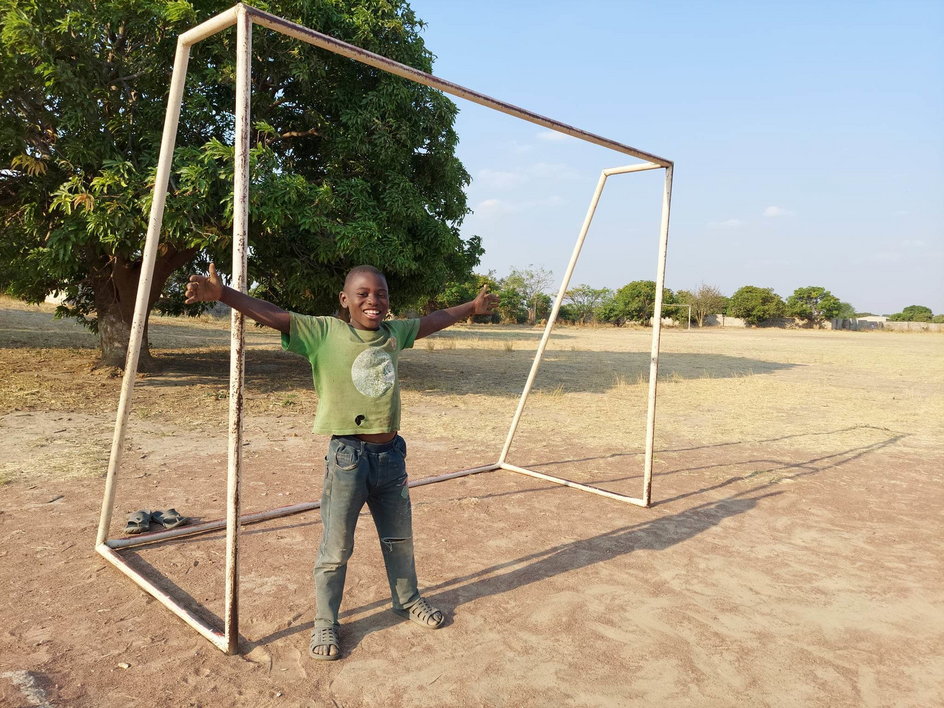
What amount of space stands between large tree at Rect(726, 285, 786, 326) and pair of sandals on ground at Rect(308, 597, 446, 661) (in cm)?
6476

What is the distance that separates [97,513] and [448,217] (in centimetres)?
890

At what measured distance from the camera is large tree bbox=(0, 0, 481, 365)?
8.27m

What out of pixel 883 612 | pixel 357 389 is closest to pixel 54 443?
pixel 357 389

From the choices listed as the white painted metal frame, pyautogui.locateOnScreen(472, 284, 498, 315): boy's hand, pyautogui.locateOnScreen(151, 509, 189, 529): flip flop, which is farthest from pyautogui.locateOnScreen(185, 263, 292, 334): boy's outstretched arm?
pyautogui.locateOnScreen(151, 509, 189, 529): flip flop

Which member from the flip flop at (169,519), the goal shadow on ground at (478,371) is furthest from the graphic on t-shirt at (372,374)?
the goal shadow on ground at (478,371)

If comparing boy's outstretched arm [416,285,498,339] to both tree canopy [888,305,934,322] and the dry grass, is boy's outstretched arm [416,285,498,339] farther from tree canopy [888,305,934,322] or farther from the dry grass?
tree canopy [888,305,934,322]

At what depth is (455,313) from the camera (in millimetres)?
3469

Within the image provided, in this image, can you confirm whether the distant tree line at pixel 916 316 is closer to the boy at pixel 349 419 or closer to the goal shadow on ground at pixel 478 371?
the goal shadow on ground at pixel 478 371

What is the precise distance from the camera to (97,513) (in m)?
4.56

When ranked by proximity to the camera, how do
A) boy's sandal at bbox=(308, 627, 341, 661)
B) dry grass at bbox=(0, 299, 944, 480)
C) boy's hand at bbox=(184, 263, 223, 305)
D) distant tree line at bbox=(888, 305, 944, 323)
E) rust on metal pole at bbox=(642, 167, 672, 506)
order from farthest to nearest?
distant tree line at bbox=(888, 305, 944, 323) → dry grass at bbox=(0, 299, 944, 480) → rust on metal pole at bbox=(642, 167, 672, 506) → boy's sandal at bbox=(308, 627, 341, 661) → boy's hand at bbox=(184, 263, 223, 305)

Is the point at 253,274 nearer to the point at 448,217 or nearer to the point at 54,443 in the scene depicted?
the point at 448,217

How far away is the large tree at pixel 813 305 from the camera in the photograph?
62.8 m

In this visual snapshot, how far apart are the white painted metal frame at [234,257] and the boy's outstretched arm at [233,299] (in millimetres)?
103

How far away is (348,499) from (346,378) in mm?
544
